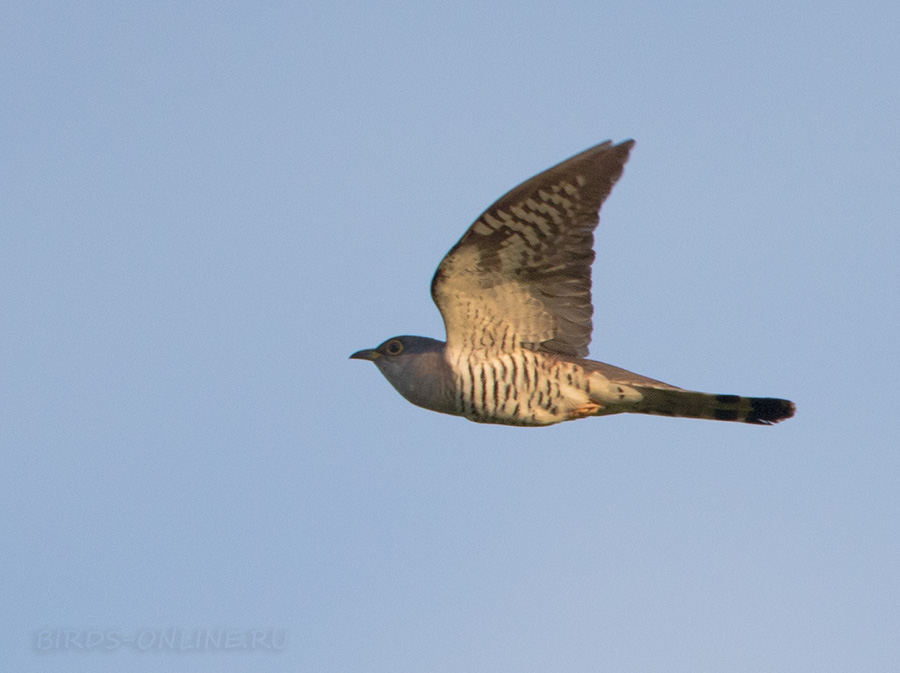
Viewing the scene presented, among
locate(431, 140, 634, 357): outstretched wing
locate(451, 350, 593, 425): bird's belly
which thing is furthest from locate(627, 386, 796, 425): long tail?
locate(431, 140, 634, 357): outstretched wing

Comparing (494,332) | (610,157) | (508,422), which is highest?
(610,157)

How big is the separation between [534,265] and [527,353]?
72 centimetres

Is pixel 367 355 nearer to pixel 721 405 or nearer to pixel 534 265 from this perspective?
pixel 534 265

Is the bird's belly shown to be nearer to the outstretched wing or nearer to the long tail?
the outstretched wing

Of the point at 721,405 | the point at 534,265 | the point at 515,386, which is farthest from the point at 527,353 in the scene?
the point at 721,405

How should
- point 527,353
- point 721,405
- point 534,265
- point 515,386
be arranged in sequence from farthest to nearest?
point 527,353, point 515,386, point 721,405, point 534,265

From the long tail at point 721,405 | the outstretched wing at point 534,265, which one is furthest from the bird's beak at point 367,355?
the long tail at point 721,405

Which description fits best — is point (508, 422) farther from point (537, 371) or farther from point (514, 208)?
point (514, 208)

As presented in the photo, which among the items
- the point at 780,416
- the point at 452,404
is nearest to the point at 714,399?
the point at 780,416

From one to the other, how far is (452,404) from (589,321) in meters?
1.15

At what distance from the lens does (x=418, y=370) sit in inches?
368

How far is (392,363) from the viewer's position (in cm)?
957

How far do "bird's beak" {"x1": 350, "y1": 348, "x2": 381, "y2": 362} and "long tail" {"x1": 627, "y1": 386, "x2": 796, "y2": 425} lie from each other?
1.97m

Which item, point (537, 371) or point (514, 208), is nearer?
point (514, 208)
